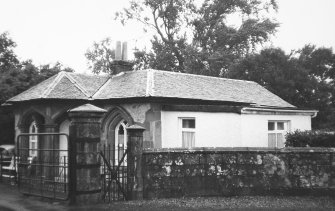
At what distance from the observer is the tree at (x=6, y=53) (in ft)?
93.1

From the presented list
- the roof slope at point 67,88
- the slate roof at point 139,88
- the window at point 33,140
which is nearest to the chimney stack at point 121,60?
the slate roof at point 139,88

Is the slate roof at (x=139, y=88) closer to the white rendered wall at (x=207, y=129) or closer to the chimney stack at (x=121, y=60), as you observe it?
the chimney stack at (x=121, y=60)

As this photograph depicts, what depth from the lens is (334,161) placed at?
9547mm

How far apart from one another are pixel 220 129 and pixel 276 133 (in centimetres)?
342

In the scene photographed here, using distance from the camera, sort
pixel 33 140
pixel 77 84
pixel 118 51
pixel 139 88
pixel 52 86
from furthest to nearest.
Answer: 1. pixel 118 51
2. pixel 33 140
3. pixel 77 84
4. pixel 52 86
5. pixel 139 88

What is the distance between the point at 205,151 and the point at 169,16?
24642mm

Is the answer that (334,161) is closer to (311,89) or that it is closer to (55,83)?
(55,83)

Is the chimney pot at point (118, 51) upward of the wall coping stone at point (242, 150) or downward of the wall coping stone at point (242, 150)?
upward

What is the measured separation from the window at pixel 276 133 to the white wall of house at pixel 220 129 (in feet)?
1.21

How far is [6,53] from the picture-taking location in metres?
28.6

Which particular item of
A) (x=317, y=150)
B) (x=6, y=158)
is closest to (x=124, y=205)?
(x=317, y=150)

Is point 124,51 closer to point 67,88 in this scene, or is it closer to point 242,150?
point 67,88

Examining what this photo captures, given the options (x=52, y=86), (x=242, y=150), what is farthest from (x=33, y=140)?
(x=242, y=150)

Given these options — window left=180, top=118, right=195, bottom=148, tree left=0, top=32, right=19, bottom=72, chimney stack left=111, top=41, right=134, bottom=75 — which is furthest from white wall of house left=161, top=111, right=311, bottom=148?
tree left=0, top=32, right=19, bottom=72
